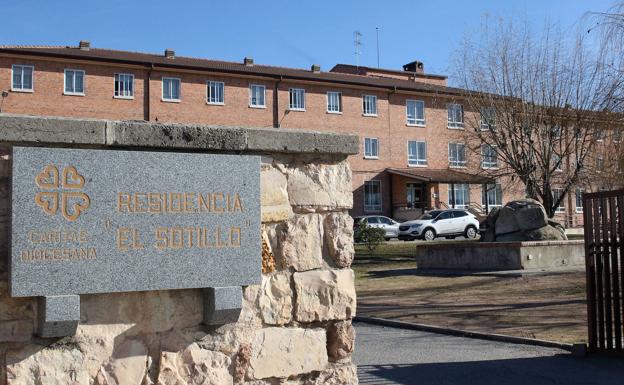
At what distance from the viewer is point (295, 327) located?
13.9 feet

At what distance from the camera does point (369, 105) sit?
45250mm

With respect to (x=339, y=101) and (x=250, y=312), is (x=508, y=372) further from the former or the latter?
(x=339, y=101)

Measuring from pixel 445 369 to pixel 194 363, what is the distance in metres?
4.70

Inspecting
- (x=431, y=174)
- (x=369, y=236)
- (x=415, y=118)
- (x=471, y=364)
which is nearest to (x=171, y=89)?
(x=415, y=118)

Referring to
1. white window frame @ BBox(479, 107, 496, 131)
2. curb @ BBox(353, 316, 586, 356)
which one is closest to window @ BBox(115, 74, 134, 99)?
white window frame @ BBox(479, 107, 496, 131)

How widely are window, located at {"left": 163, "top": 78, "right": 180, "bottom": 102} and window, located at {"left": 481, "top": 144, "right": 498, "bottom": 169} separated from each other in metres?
18.3

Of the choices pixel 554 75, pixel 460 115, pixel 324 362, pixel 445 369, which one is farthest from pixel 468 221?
pixel 324 362

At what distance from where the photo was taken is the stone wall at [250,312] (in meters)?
3.54

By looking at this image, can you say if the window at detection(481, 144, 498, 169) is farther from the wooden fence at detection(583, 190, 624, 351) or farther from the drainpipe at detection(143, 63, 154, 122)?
the drainpipe at detection(143, 63, 154, 122)

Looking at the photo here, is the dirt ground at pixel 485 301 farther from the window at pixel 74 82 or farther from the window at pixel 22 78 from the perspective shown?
the window at pixel 22 78

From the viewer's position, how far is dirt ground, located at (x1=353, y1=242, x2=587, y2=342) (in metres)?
10.7

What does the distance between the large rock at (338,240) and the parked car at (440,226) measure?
30.4 meters

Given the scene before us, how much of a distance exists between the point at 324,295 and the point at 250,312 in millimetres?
499

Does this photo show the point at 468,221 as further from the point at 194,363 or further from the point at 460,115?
the point at 194,363
